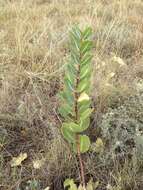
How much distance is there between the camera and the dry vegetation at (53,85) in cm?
198

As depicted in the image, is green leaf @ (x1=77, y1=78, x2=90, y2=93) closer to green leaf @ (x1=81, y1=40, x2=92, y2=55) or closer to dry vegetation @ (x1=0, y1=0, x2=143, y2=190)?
green leaf @ (x1=81, y1=40, x2=92, y2=55)

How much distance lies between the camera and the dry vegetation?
198 centimetres

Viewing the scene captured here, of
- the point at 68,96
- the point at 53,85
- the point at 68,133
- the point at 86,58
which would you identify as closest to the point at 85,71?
the point at 86,58

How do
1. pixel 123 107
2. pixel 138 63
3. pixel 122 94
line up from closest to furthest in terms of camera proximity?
pixel 123 107, pixel 122 94, pixel 138 63

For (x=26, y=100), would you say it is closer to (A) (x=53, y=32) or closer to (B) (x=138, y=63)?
(B) (x=138, y=63)

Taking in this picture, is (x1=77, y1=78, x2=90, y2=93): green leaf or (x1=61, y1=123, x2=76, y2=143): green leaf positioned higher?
(x1=77, y1=78, x2=90, y2=93): green leaf

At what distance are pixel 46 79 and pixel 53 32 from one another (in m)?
0.90

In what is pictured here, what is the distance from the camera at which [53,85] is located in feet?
9.14

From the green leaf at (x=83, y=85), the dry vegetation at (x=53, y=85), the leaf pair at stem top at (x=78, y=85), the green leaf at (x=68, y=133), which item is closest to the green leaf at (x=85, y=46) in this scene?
the leaf pair at stem top at (x=78, y=85)

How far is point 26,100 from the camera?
A: 8.25 feet

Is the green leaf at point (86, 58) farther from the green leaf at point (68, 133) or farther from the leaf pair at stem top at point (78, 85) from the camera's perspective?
the green leaf at point (68, 133)

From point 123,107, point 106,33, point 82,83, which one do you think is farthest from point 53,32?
point 82,83

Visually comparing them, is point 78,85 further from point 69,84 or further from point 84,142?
point 84,142

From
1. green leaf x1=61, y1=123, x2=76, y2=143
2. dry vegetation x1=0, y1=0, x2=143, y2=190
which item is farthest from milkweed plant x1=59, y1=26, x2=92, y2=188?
dry vegetation x1=0, y1=0, x2=143, y2=190
